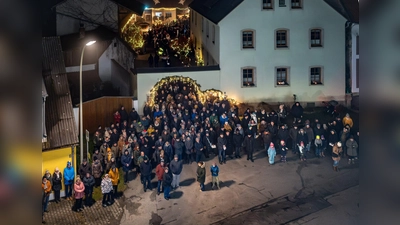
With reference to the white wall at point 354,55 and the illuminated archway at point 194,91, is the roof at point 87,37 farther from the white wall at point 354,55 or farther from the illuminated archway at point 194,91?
the white wall at point 354,55

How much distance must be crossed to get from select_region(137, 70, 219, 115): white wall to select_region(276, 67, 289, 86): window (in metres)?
3.89

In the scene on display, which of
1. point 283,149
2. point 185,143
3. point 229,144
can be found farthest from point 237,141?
point 185,143

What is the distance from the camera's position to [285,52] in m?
33.6

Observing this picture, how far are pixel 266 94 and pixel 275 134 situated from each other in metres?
10.3

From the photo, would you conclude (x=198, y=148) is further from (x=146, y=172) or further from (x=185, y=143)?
(x=146, y=172)

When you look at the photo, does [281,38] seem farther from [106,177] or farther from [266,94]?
[106,177]

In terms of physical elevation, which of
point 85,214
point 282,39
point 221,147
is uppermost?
point 282,39

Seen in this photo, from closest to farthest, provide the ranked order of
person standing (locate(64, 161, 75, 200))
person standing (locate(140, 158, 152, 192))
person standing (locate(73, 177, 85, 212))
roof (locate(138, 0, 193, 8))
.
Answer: person standing (locate(73, 177, 85, 212)), person standing (locate(64, 161, 75, 200)), person standing (locate(140, 158, 152, 192)), roof (locate(138, 0, 193, 8))

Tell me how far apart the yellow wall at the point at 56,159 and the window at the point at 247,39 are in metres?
16.0

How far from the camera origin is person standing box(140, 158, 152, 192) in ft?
64.3

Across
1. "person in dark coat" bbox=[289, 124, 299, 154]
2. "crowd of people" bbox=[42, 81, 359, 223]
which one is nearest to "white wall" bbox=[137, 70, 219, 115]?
"crowd of people" bbox=[42, 81, 359, 223]

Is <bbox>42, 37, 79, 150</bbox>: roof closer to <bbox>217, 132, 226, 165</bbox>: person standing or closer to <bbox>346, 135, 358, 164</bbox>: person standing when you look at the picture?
<bbox>217, 132, 226, 165</bbox>: person standing

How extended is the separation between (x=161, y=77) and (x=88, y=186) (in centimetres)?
1383
